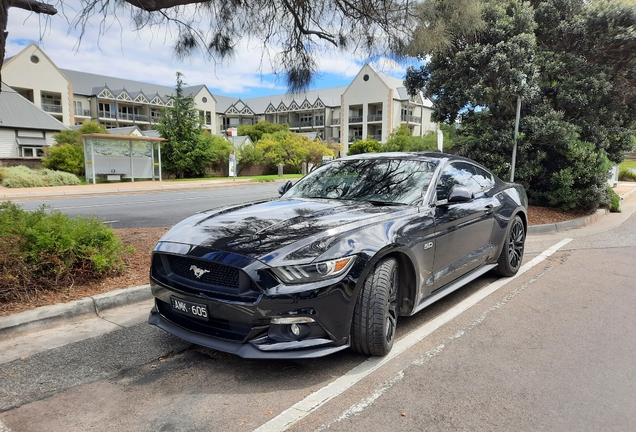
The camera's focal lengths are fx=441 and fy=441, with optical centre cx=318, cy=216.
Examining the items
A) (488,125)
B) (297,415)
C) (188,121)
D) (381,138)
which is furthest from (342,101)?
(297,415)

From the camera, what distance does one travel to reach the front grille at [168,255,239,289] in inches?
118

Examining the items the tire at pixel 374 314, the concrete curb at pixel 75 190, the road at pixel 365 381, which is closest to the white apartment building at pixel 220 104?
the concrete curb at pixel 75 190

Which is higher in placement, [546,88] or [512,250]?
[546,88]

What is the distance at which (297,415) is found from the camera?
104 inches

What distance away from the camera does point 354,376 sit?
3104 millimetres

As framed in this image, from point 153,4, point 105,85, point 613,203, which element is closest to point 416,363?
point 153,4

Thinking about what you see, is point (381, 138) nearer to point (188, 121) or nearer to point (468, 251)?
point (188, 121)

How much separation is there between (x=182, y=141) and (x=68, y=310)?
30.7 meters

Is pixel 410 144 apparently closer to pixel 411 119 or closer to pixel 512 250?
pixel 411 119

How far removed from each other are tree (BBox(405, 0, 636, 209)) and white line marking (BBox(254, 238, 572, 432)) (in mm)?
7021

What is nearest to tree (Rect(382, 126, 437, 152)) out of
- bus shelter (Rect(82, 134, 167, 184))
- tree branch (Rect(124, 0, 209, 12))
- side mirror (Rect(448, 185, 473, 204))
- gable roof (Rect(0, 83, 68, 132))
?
bus shelter (Rect(82, 134, 167, 184))

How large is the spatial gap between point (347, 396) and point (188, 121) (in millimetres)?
33047

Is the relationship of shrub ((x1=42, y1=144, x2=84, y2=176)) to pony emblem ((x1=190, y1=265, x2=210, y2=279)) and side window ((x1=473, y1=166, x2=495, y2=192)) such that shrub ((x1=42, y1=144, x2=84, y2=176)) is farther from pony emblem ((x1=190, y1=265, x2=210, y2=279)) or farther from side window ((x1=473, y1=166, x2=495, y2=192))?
pony emblem ((x1=190, y1=265, x2=210, y2=279))

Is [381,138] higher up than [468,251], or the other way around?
[381,138]
